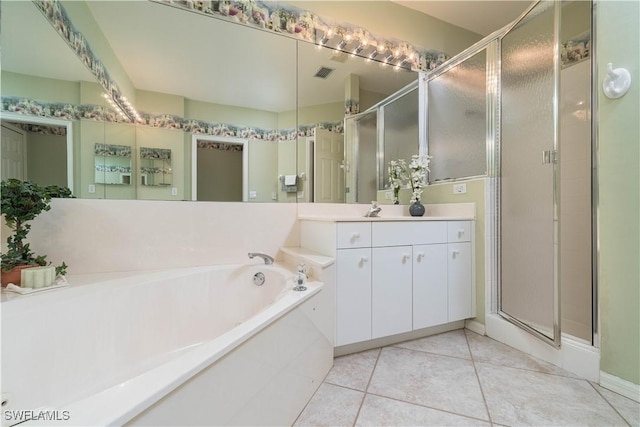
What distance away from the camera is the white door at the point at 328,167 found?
2096 millimetres

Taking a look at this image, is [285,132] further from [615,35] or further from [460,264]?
[615,35]

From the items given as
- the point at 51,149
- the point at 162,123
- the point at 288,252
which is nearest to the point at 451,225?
the point at 288,252

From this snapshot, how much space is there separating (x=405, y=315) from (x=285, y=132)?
5.14ft

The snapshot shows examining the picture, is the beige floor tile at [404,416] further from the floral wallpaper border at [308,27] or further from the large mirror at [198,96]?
the floral wallpaper border at [308,27]

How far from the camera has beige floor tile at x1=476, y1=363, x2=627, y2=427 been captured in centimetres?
110

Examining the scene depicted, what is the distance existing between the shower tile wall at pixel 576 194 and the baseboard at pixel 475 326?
0.58m

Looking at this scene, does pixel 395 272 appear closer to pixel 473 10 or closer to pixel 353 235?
pixel 353 235

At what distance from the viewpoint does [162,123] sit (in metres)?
1.70

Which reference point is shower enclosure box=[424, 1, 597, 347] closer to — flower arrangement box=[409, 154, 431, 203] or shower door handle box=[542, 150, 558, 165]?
shower door handle box=[542, 150, 558, 165]

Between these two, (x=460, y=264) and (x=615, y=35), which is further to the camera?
(x=460, y=264)

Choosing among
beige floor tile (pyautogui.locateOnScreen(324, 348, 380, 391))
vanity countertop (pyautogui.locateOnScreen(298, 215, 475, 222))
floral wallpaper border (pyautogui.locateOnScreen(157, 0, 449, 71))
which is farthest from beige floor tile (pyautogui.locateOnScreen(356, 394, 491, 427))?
floral wallpaper border (pyautogui.locateOnScreen(157, 0, 449, 71))

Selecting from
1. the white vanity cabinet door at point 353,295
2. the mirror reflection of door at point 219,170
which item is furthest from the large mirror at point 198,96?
the white vanity cabinet door at point 353,295

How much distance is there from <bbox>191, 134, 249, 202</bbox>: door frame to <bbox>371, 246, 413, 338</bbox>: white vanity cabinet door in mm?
1034

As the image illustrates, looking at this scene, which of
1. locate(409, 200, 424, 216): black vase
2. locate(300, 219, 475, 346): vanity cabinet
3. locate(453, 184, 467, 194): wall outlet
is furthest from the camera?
locate(409, 200, 424, 216): black vase
